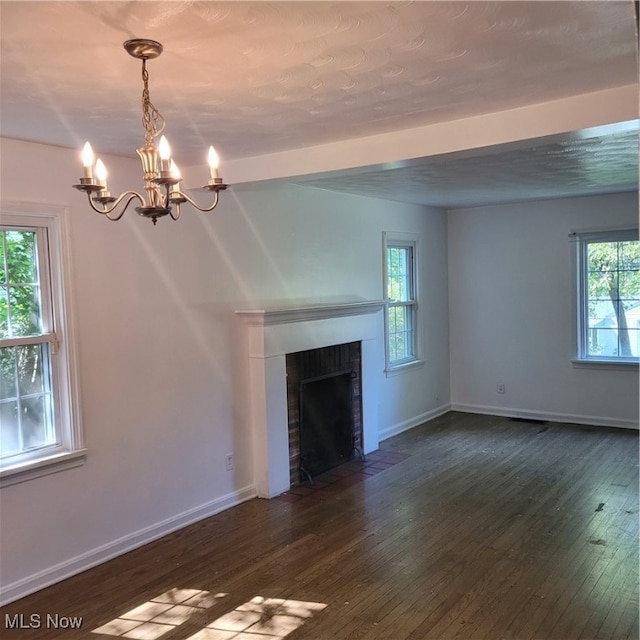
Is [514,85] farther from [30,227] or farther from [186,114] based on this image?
[30,227]

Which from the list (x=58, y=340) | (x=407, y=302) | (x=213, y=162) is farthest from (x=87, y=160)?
(x=407, y=302)

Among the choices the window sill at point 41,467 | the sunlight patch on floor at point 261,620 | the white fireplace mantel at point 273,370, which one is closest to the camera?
the sunlight patch on floor at point 261,620

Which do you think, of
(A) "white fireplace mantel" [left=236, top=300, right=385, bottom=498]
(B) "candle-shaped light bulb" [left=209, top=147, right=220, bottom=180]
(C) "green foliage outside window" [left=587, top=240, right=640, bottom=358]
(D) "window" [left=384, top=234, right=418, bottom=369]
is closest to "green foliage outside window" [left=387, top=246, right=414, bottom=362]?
(D) "window" [left=384, top=234, right=418, bottom=369]

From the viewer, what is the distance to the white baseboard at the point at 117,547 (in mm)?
3203

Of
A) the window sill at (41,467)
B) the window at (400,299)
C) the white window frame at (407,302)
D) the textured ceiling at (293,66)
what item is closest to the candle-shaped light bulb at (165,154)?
the textured ceiling at (293,66)

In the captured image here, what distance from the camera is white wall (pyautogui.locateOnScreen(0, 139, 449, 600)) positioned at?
3326 millimetres

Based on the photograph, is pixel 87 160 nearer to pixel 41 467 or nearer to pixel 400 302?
pixel 41 467

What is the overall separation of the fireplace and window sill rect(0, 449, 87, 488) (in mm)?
1759

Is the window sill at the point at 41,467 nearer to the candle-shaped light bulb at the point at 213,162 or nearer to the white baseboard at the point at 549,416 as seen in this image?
the candle-shaped light bulb at the point at 213,162

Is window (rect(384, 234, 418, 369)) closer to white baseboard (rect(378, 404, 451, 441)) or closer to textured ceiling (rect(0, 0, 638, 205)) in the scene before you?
white baseboard (rect(378, 404, 451, 441))

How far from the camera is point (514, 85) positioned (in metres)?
2.46

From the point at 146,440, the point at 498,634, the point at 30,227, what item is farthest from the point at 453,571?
the point at 30,227

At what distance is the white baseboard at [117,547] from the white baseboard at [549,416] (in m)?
3.51

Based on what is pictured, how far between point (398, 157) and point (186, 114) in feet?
3.61
